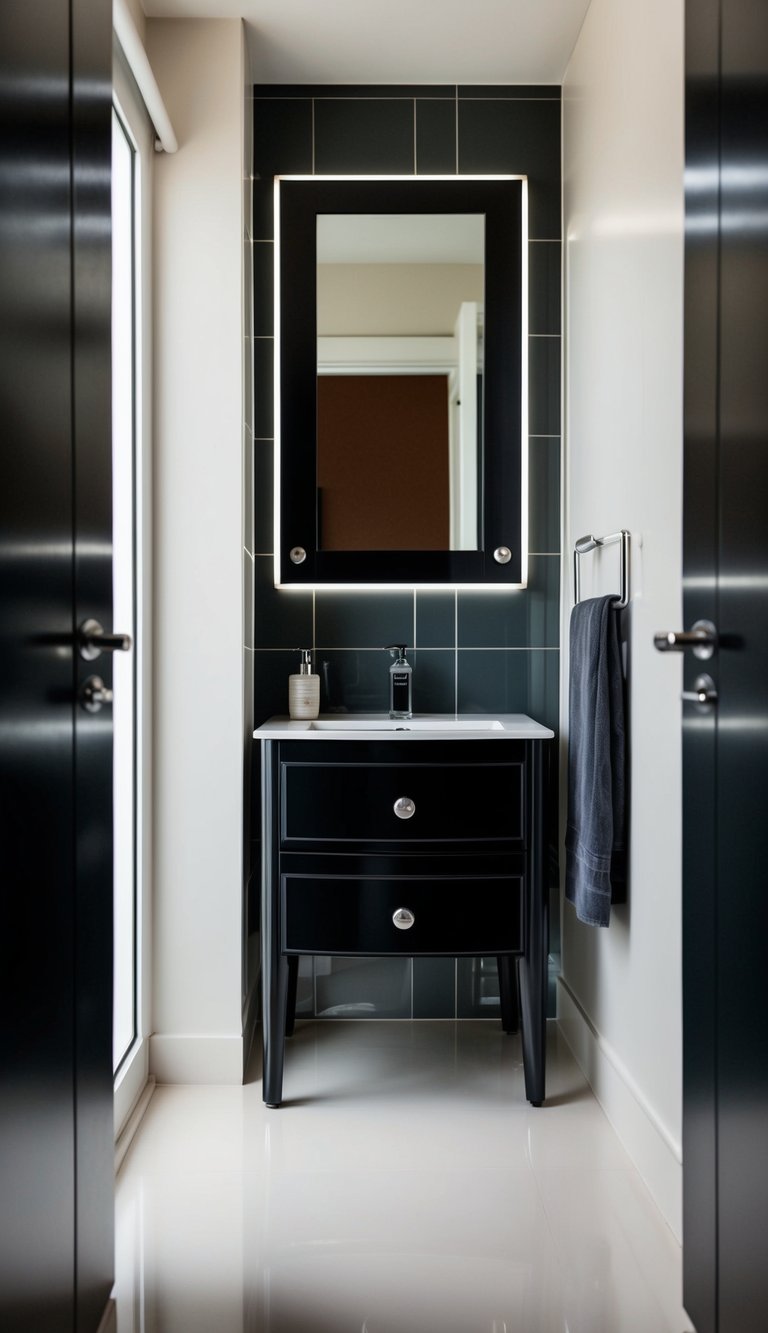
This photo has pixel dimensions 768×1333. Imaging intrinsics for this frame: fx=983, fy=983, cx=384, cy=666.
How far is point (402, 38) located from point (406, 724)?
5.54ft

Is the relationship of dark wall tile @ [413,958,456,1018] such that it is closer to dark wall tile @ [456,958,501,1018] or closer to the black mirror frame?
dark wall tile @ [456,958,501,1018]

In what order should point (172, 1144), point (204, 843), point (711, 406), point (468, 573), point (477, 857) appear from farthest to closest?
point (468, 573) < point (204, 843) < point (477, 857) < point (172, 1144) < point (711, 406)

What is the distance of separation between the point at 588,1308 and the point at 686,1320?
14 cm

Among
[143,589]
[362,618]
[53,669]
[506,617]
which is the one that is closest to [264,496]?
[362,618]

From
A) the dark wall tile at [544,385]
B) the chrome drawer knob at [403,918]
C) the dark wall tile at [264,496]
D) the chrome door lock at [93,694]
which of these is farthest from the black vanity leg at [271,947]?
the dark wall tile at [544,385]

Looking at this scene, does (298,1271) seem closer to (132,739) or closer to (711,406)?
(132,739)

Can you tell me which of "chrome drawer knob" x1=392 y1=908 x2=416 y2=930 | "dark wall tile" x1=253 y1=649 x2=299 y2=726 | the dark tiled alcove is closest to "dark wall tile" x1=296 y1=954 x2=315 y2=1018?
the dark tiled alcove

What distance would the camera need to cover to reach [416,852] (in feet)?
7.18

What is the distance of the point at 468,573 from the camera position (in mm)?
2658

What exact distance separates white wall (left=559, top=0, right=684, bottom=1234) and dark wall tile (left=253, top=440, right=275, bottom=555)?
814 mm

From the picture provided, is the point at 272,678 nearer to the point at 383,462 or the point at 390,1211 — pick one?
the point at 383,462

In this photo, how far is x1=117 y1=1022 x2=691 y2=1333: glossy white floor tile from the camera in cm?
149

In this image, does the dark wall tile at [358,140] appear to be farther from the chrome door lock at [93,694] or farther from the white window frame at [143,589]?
the chrome door lock at [93,694]

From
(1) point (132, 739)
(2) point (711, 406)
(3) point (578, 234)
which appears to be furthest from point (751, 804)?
(3) point (578, 234)
